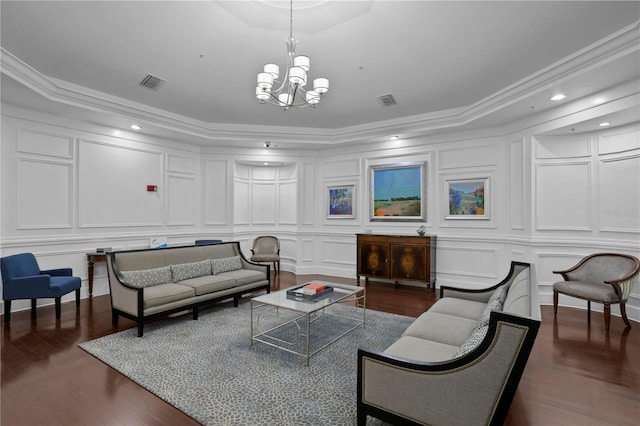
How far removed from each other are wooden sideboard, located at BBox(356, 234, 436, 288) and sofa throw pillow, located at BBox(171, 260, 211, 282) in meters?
3.03

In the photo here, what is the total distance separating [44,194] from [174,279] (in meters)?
2.51

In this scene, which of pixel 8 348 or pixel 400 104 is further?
pixel 400 104

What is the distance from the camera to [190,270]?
468 centimetres

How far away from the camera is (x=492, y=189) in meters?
5.69

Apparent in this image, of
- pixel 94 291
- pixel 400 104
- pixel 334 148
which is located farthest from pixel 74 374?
pixel 334 148

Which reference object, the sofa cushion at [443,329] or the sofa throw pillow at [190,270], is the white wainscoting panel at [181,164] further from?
the sofa cushion at [443,329]

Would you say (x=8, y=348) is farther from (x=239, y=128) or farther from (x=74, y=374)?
(x=239, y=128)

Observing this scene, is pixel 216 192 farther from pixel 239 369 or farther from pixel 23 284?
pixel 239 369

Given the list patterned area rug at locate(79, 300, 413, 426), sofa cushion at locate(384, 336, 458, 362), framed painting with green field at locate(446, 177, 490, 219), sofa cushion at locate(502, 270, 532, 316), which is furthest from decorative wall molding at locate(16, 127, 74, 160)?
framed painting with green field at locate(446, 177, 490, 219)

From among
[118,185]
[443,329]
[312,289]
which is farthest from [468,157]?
[118,185]

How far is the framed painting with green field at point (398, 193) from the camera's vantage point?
6391 millimetres

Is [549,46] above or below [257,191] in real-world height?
above

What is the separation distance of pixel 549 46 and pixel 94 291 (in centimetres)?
730

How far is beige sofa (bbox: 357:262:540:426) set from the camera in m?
1.63
